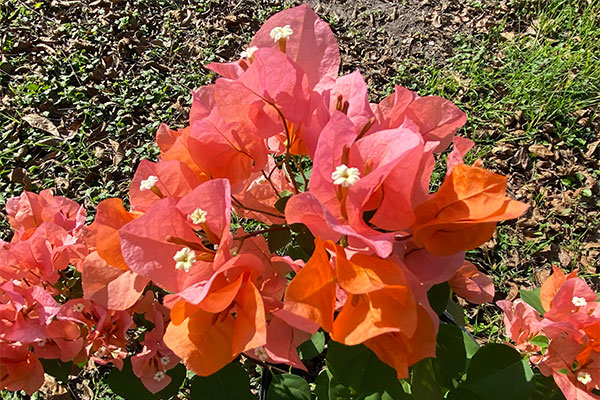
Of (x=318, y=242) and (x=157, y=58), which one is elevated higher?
(x=318, y=242)

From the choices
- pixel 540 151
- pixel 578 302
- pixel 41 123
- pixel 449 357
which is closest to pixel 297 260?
pixel 449 357

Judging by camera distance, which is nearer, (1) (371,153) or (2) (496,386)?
(1) (371,153)

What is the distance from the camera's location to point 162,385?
2.65 feet

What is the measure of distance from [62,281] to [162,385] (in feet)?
0.82

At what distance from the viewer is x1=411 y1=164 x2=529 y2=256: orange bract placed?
479mm

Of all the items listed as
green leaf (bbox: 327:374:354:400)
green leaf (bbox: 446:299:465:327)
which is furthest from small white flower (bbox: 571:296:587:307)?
green leaf (bbox: 327:374:354:400)

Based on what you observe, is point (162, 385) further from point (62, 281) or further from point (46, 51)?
point (46, 51)

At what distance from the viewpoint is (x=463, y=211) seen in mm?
493

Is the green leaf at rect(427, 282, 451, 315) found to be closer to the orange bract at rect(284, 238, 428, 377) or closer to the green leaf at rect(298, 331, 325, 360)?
the orange bract at rect(284, 238, 428, 377)

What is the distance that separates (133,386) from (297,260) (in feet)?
1.64

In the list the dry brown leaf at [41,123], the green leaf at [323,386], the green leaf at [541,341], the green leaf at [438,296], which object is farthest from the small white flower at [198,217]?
the dry brown leaf at [41,123]

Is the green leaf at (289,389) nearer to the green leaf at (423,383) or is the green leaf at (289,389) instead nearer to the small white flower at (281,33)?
the green leaf at (423,383)

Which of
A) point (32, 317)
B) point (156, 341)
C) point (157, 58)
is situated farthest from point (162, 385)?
point (157, 58)

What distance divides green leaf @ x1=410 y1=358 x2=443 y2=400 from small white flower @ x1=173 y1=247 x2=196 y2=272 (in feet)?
1.14
